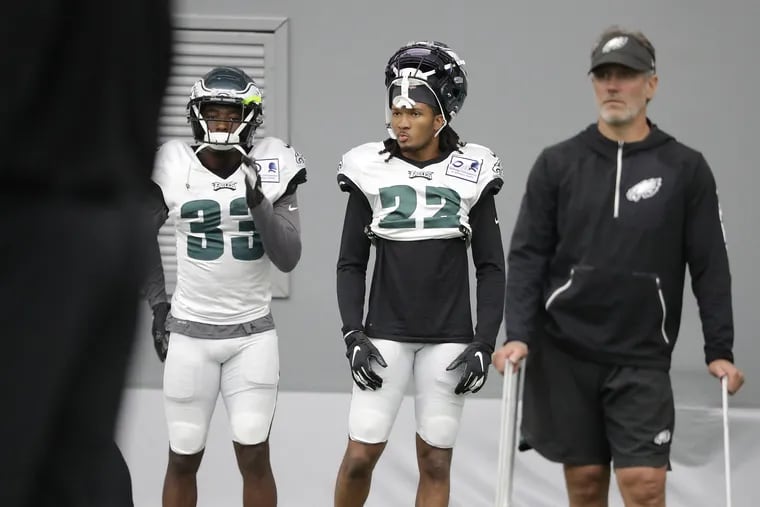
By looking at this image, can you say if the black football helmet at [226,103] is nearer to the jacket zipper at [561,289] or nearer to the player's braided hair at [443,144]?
the player's braided hair at [443,144]

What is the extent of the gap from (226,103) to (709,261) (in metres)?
1.62

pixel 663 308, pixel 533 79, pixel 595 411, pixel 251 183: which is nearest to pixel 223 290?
pixel 251 183

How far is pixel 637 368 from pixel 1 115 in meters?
3.07

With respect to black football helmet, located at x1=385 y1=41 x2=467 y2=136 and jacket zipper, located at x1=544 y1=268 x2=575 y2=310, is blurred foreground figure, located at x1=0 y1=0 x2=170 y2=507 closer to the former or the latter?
jacket zipper, located at x1=544 y1=268 x2=575 y2=310

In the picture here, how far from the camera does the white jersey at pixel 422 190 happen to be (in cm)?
414

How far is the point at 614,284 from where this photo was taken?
3633 millimetres

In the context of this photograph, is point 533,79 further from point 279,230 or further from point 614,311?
point 614,311

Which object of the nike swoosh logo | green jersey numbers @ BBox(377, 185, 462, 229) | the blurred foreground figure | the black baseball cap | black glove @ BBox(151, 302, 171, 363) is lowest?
black glove @ BBox(151, 302, 171, 363)

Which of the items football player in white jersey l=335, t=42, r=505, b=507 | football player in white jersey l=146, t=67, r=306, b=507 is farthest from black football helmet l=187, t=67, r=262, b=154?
football player in white jersey l=335, t=42, r=505, b=507

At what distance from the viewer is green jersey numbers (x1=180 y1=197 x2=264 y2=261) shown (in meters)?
4.31

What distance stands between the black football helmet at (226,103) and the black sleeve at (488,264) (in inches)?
31.1

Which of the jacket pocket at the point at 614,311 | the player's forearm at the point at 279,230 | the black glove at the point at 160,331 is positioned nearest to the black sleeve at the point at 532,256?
the jacket pocket at the point at 614,311

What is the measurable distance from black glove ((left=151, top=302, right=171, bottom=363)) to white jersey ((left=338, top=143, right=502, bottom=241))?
0.78 metres

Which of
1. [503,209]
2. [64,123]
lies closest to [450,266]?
[503,209]
